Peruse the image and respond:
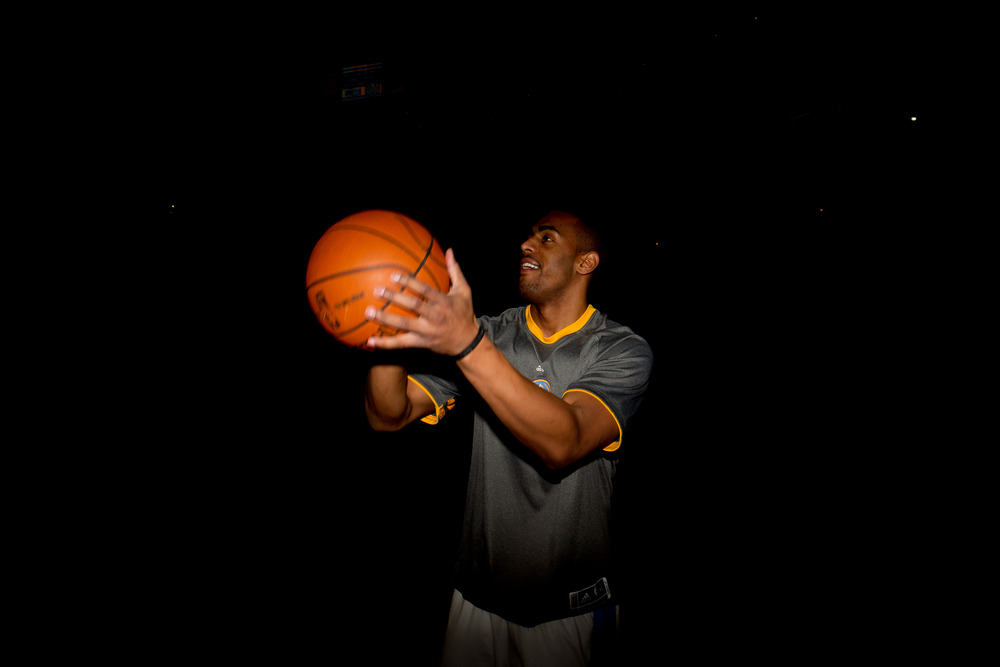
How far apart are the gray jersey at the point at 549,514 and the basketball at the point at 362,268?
567 millimetres

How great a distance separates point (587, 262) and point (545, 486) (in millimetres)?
836

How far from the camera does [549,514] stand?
1359 millimetres

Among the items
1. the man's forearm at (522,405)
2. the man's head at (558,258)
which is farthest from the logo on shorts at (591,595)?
the man's head at (558,258)

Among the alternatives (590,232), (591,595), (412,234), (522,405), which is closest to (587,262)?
(590,232)

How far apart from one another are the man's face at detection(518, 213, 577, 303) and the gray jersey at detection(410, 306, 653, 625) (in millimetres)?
191

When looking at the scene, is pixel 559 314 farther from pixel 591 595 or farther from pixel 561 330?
pixel 591 595

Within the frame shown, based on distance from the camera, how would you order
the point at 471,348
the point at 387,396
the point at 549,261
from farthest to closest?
1. the point at 549,261
2. the point at 387,396
3. the point at 471,348

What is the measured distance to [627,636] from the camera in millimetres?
2416

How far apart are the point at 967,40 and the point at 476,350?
410cm

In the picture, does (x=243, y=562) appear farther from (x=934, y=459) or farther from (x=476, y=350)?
(x=934, y=459)

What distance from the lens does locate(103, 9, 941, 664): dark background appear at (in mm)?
2674

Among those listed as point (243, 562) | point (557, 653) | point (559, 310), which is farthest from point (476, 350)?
point (243, 562)

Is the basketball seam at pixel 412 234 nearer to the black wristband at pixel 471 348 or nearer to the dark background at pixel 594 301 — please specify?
the black wristband at pixel 471 348

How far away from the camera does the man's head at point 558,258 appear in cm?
151
